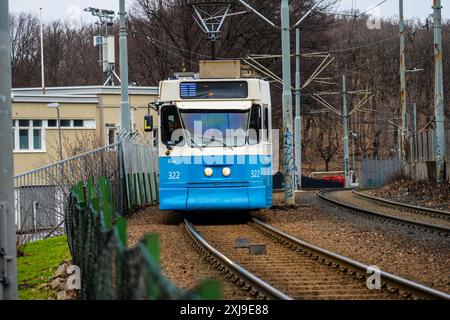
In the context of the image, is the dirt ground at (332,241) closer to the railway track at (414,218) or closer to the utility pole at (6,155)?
the railway track at (414,218)

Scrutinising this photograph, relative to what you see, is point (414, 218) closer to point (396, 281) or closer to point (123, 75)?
point (123, 75)

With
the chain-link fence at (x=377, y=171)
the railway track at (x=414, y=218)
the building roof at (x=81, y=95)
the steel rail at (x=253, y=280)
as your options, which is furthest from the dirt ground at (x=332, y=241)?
the building roof at (x=81, y=95)

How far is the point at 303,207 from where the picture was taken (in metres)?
26.4

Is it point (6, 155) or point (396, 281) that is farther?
point (396, 281)

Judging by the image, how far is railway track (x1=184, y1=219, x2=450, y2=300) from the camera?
1008 cm

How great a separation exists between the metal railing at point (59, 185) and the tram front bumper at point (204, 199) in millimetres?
1875

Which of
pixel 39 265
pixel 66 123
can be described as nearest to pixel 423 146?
pixel 66 123

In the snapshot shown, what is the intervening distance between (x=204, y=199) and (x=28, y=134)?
3268 cm

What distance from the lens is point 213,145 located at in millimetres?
19984

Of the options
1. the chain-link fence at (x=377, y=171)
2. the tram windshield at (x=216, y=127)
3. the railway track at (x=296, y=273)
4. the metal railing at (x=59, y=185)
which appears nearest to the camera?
the railway track at (x=296, y=273)

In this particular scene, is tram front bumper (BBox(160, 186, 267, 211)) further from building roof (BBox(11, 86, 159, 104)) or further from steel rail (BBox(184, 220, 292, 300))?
building roof (BBox(11, 86, 159, 104))

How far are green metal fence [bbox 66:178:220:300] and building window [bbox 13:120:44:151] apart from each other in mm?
41403

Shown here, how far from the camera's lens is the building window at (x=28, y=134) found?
50.3m

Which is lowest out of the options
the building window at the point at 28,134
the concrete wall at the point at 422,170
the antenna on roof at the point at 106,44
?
the concrete wall at the point at 422,170
